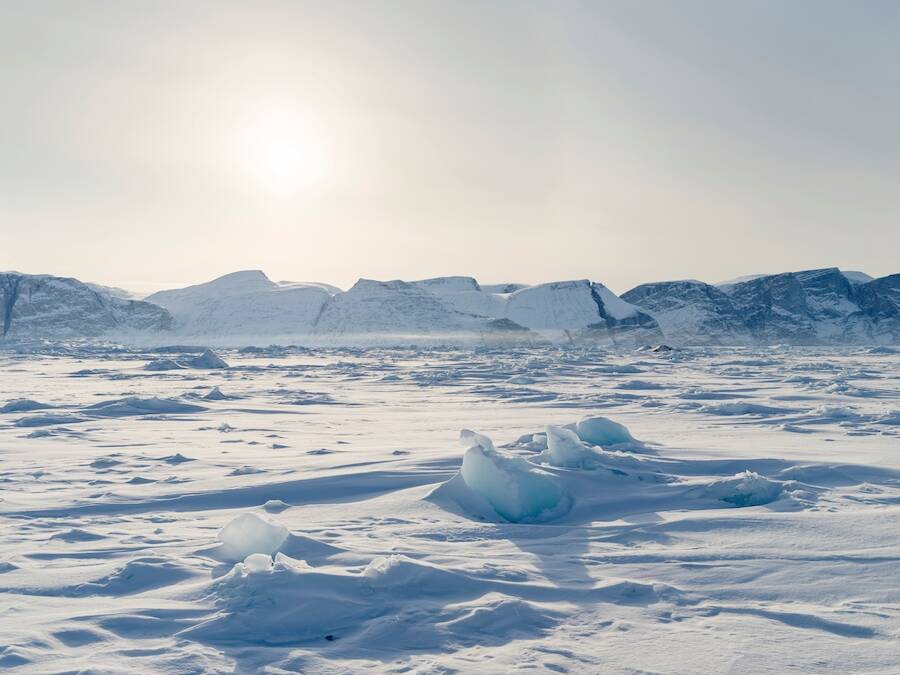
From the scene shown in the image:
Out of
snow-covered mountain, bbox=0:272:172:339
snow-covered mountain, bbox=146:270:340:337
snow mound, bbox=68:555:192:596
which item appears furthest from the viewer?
snow-covered mountain, bbox=146:270:340:337

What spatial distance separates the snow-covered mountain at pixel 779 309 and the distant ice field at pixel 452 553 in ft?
344

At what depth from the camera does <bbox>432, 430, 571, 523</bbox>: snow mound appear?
6031mm

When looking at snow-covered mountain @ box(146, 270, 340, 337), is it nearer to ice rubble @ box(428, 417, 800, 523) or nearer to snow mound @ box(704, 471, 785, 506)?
ice rubble @ box(428, 417, 800, 523)

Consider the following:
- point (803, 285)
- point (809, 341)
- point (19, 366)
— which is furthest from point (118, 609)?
point (803, 285)

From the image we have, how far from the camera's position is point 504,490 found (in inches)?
240

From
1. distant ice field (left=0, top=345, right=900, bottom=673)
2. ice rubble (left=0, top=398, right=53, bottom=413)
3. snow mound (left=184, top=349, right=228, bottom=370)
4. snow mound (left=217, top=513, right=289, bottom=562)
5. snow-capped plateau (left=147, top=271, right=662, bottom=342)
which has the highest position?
snow-capped plateau (left=147, top=271, right=662, bottom=342)

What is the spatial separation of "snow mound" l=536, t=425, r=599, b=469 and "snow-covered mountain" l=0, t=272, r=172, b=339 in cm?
9316

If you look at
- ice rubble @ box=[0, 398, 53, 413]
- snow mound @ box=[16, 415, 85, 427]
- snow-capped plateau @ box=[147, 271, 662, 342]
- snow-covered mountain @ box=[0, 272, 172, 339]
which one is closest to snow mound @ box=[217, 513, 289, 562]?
snow mound @ box=[16, 415, 85, 427]

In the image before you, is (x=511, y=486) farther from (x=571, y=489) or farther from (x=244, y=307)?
(x=244, y=307)

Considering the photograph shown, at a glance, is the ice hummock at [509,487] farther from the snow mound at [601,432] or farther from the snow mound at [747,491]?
the snow mound at [601,432]

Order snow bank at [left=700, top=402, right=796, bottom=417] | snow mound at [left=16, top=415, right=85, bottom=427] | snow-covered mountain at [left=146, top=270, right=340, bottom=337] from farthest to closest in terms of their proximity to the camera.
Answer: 1. snow-covered mountain at [left=146, top=270, right=340, bottom=337]
2. snow bank at [left=700, top=402, right=796, bottom=417]
3. snow mound at [left=16, top=415, right=85, bottom=427]

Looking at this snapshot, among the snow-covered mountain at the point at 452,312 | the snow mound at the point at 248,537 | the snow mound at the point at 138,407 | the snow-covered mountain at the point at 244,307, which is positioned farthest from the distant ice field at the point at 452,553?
the snow-covered mountain at the point at 244,307

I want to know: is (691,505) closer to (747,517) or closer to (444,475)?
(747,517)

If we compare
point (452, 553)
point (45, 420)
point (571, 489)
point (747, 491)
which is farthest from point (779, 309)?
point (452, 553)
